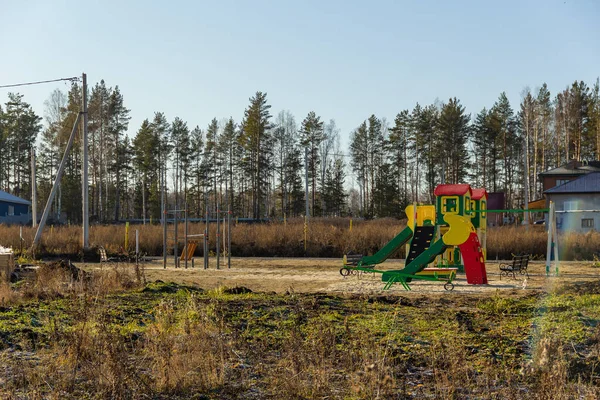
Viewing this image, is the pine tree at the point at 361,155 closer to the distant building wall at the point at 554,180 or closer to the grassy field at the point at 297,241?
the distant building wall at the point at 554,180

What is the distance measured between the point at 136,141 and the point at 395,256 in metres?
45.1

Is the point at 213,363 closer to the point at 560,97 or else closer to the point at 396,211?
the point at 396,211

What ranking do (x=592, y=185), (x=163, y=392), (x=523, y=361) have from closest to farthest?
1. (x=163, y=392)
2. (x=523, y=361)
3. (x=592, y=185)

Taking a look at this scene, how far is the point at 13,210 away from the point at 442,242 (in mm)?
48809

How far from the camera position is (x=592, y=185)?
4462cm

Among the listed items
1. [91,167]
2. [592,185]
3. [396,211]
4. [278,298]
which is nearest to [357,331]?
[278,298]

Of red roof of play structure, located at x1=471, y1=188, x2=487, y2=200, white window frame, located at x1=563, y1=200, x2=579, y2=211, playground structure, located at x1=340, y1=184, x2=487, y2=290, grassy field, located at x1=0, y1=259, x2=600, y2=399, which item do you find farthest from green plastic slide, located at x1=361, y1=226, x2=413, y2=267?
white window frame, located at x1=563, y1=200, x2=579, y2=211

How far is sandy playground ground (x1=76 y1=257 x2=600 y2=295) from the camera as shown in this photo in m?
14.4

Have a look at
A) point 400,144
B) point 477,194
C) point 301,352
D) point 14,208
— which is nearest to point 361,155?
point 400,144

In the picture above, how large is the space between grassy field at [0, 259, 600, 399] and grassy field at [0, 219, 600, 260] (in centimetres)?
1441

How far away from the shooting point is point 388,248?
1731cm

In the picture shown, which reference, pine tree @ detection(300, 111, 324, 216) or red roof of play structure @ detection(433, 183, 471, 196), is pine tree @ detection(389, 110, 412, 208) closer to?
pine tree @ detection(300, 111, 324, 216)

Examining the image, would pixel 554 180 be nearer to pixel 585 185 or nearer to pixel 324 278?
pixel 585 185

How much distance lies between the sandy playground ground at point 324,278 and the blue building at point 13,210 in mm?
34124
